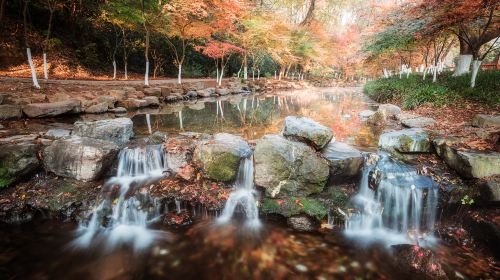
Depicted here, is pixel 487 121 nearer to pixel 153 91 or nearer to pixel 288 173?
pixel 288 173

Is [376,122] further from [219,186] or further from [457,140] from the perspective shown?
[219,186]

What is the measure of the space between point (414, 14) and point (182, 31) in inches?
529

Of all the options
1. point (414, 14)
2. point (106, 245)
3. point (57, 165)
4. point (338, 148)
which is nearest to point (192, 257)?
point (106, 245)

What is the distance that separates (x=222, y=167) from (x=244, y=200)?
88 cm

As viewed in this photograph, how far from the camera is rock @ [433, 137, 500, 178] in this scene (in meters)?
5.19

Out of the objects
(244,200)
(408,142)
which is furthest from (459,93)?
(244,200)

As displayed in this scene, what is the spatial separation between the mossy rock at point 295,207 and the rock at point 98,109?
8960 mm

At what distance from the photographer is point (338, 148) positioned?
21.7 feet

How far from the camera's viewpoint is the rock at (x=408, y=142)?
→ 6.56m

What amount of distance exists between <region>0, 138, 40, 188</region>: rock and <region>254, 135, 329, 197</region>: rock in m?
4.90

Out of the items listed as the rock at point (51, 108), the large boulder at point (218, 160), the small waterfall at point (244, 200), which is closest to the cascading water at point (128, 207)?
the large boulder at point (218, 160)

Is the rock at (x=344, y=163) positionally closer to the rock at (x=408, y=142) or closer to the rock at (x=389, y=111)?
the rock at (x=408, y=142)

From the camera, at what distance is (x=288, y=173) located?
18.8ft

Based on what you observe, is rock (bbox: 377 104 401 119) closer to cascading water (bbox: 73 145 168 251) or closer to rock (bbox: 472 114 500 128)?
rock (bbox: 472 114 500 128)
